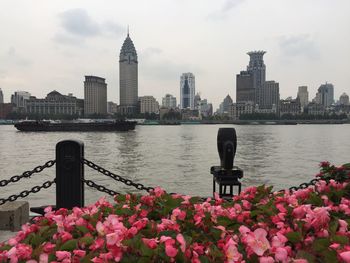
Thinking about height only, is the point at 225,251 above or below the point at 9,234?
above

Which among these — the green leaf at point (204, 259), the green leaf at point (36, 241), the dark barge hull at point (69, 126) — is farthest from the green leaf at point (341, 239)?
the dark barge hull at point (69, 126)

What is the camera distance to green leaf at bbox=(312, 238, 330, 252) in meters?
2.21

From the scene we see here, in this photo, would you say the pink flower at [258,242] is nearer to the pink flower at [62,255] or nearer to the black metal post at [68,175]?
the pink flower at [62,255]

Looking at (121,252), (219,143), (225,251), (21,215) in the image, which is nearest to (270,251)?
(225,251)

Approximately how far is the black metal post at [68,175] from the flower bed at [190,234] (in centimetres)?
270

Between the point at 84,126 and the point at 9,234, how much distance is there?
323ft

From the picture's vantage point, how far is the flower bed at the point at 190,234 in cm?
215

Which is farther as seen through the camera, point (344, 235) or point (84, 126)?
point (84, 126)

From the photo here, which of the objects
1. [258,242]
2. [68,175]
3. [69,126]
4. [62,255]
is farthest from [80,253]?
[69,126]

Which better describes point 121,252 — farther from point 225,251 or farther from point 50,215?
point 50,215

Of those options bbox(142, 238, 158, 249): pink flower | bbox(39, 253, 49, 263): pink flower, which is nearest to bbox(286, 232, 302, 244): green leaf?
bbox(142, 238, 158, 249): pink flower

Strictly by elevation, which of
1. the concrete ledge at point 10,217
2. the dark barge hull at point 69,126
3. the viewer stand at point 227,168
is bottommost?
the dark barge hull at point 69,126

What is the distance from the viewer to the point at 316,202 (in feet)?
11.2

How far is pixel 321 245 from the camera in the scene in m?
2.22
